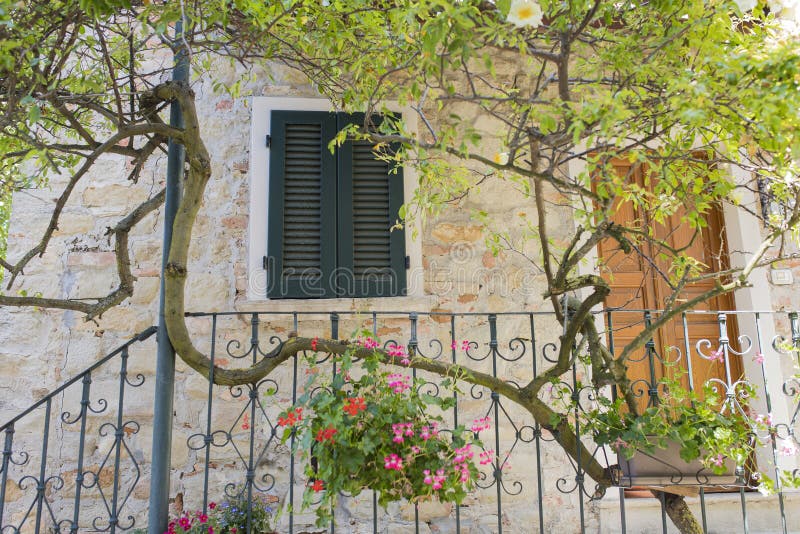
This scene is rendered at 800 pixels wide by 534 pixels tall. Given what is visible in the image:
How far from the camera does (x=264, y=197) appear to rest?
12.2ft

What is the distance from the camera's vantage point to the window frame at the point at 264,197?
A: 362 centimetres

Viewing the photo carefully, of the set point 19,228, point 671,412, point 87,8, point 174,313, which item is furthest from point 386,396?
point 19,228

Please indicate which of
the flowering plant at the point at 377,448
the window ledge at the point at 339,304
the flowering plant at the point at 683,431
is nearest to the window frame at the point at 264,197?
the window ledge at the point at 339,304

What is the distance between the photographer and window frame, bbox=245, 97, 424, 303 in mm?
3619

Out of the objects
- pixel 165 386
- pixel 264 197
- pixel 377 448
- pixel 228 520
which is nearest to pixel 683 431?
pixel 377 448

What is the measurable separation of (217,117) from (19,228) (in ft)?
4.38

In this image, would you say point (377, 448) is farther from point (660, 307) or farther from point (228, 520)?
point (660, 307)

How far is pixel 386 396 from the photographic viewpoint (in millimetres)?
2520

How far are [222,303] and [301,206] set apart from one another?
74 centimetres

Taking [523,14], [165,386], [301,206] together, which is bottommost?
[165,386]

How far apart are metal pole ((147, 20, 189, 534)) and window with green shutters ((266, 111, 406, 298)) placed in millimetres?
721

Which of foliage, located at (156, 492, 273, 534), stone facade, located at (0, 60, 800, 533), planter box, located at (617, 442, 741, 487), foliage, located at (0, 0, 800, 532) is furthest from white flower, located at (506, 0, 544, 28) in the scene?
foliage, located at (156, 492, 273, 534)

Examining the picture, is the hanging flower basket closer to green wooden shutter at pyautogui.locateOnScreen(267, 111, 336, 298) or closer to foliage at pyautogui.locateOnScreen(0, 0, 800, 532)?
foliage at pyautogui.locateOnScreen(0, 0, 800, 532)

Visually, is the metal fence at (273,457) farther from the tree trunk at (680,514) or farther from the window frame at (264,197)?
the tree trunk at (680,514)
